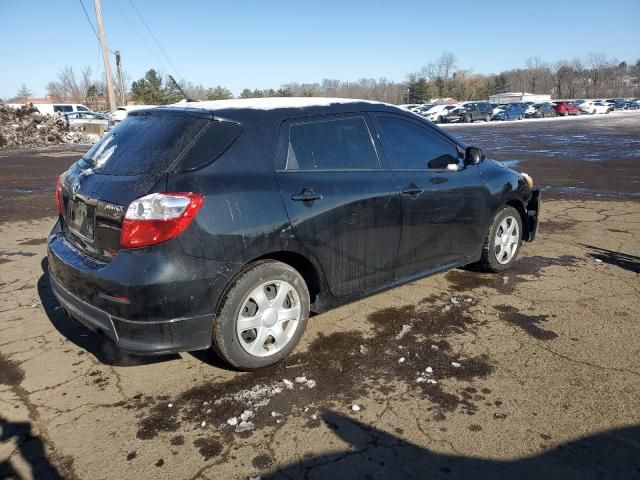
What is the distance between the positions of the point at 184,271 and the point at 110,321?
0.53 metres

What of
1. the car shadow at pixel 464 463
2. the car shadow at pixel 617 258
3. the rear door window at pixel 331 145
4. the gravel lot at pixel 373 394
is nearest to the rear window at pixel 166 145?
the rear door window at pixel 331 145

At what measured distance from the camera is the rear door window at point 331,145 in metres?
3.36

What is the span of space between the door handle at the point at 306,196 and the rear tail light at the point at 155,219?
28.3 inches

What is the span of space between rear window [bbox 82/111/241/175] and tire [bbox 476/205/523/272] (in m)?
2.81

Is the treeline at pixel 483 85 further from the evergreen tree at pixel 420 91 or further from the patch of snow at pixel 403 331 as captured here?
the patch of snow at pixel 403 331

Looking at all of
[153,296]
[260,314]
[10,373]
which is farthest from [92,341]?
[260,314]

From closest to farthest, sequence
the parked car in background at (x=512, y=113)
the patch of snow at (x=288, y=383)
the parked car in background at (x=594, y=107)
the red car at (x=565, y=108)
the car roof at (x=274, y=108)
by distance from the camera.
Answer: the patch of snow at (x=288, y=383) → the car roof at (x=274, y=108) → the parked car in background at (x=512, y=113) → the red car at (x=565, y=108) → the parked car in background at (x=594, y=107)

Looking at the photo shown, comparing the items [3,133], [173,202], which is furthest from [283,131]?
[3,133]

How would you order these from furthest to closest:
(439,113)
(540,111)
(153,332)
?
1. (540,111)
2. (439,113)
3. (153,332)

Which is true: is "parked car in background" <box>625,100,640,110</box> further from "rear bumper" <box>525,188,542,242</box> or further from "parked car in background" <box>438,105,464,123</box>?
"rear bumper" <box>525,188,542,242</box>

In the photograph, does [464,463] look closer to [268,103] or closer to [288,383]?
[288,383]

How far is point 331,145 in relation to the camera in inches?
140

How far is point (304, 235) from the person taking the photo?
3240mm

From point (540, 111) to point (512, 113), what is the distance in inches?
210
